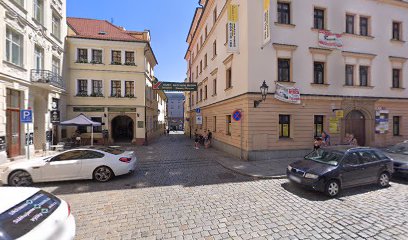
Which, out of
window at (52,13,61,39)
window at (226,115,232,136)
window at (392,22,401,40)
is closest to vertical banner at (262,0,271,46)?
window at (226,115,232,136)

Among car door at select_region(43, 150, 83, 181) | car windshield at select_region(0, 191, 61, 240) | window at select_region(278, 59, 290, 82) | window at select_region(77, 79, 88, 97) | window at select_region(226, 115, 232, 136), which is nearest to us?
car windshield at select_region(0, 191, 61, 240)

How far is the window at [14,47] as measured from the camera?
439 inches

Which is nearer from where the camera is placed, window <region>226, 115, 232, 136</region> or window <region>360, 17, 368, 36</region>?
window <region>360, 17, 368, 36</region>

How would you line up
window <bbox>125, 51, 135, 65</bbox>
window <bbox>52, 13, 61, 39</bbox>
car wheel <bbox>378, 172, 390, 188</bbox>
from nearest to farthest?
car wheel <bbox>378, 172, 390, 188</bbox>, window <bbox>52, 13, 61, 39</bbox>, window <bbox>125, 51, 135, 65</bbox>

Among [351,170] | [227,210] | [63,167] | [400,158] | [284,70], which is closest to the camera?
[227,210]

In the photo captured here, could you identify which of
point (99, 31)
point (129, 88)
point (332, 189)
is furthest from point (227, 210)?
point (99, 31)

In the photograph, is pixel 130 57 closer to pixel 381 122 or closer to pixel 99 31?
pixel 99 31

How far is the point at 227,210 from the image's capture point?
5195mm

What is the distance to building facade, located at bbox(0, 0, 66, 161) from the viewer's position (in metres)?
10.9

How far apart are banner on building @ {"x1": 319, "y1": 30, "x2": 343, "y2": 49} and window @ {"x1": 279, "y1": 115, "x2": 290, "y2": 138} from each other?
17.3 feet

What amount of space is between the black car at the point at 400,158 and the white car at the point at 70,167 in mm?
11006

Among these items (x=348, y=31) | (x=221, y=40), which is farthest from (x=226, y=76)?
(x=348, y=31)

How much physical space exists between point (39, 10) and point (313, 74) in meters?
20.0

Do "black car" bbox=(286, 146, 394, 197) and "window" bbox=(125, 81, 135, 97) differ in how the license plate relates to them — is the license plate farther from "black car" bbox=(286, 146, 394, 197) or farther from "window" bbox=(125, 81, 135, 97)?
"window" bbox=(125, 81, 135, 97)
